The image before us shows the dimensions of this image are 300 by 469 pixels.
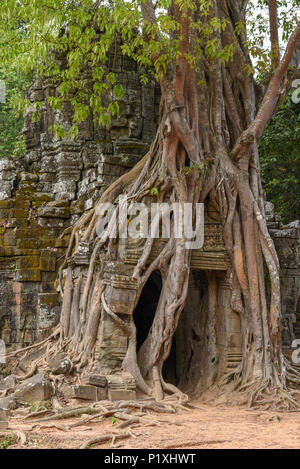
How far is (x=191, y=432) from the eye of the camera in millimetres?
6277

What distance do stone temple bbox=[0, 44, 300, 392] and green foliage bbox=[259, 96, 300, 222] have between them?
3366 mm

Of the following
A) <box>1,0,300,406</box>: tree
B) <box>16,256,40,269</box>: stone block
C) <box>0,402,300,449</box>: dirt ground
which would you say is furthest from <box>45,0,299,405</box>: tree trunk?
<box>16,256,40,269</box>: stone block

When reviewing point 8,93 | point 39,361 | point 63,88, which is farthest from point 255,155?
point 8,93

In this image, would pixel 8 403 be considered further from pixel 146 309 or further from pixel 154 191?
pixel 146 309

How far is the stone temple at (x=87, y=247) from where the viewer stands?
898 centimetres

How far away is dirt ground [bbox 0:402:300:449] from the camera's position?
5.73 m

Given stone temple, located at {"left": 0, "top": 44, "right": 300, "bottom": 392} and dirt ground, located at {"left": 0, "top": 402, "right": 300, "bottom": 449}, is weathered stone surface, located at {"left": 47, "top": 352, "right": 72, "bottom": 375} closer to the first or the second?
stone temple, located at {"left": 0, "top": 44, "right": 300, "bottom": 392}

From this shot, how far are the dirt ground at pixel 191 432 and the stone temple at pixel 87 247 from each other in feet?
5.05

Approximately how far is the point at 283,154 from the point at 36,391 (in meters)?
8.87

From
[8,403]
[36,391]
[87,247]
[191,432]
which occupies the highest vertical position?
[87,247]

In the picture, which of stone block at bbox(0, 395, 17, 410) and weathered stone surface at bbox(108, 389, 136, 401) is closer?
stone block at bbox(0, 395, 17, 410)

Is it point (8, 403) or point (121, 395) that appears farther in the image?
point (121, 395)

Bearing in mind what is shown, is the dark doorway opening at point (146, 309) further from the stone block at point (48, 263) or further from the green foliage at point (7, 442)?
the green foliage at point (7, 442)
